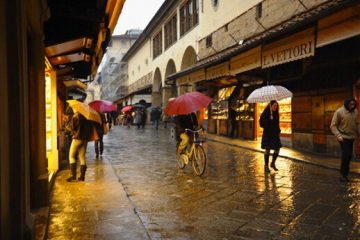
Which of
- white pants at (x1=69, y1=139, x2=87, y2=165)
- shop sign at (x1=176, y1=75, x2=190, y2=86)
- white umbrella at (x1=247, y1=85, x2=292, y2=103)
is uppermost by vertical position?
shop sign at (x1=176, y1=75, x2=190, y2=86)

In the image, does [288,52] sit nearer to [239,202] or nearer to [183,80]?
[239,202]

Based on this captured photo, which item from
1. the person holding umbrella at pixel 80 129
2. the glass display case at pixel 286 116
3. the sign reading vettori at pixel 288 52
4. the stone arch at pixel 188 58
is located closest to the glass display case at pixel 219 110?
the glass display case at pixel 286 116

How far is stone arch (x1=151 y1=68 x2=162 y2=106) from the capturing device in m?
40.2

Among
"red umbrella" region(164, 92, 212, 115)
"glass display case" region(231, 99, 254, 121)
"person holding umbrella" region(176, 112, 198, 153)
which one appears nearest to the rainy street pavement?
"person holding umbrella" region(176, 112, 198, 153)

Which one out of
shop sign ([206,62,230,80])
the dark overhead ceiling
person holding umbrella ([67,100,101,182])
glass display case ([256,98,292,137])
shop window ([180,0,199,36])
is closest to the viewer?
the dark overhead ceiling

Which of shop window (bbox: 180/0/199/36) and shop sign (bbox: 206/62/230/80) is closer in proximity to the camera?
shop sign (bbox: 206/62/230/80)

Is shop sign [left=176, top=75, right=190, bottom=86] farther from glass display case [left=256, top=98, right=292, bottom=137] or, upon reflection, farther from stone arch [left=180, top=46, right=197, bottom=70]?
glass display case [left=256, top=98, right=292, bottom=137]

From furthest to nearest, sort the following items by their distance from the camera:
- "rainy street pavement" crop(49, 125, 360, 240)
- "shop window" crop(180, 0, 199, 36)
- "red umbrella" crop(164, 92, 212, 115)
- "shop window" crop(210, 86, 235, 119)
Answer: "shop window" crop(180, 0, 199, 36) < "shop window" crop(210, 86, 235, 119) < "red umbrella" crop(164, 92, 212, 115) < "rainy street pavement" crop(49, 125, 360, 240)

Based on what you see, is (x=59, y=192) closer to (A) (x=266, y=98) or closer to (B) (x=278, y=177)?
(B) (x=278, y=177)

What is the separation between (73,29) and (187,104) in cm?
285

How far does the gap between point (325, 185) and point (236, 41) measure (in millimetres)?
12292

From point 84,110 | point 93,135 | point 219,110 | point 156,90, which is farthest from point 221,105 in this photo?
point 156,90

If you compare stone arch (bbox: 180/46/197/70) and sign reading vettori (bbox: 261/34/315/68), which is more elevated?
stone arch (bbox: 180/46/197/70)

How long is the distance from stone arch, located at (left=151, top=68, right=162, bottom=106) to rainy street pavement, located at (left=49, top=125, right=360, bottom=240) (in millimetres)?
29475
